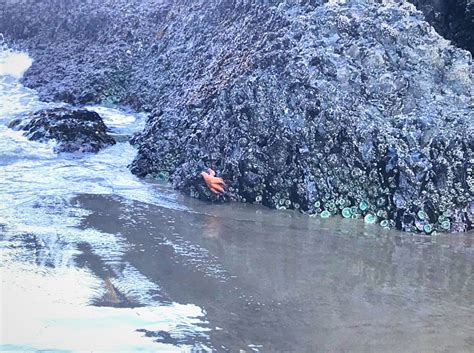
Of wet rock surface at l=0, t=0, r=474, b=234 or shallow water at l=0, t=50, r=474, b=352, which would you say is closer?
shallow water at l=0, t=50, r=474, b=352

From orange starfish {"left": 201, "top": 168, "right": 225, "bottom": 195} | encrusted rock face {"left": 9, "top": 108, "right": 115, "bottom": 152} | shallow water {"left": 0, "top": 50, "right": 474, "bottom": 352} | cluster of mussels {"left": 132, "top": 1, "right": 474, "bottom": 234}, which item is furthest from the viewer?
encrusted rock face {"left": 9, "top": 108, "right": 115, "bottom": 152}

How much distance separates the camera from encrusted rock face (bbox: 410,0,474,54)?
5512mm

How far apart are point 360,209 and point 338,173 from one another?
0.33 meters

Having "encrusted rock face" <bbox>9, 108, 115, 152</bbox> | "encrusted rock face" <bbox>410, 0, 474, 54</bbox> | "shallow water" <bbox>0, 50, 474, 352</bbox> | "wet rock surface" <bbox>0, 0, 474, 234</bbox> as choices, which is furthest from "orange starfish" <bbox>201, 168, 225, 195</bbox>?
"encrusted rock face" <bbox>410, 0, 474, 54</bbox>

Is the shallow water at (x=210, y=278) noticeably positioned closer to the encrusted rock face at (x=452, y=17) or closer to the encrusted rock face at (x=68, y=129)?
the encrusted rock face at (x=68, y=129)

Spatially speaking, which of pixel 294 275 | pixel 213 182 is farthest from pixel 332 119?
pixel 294 275

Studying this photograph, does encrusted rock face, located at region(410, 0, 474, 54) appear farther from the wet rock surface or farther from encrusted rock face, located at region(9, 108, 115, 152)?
encrusted rock face, located at region(9, 108, 115, 152)

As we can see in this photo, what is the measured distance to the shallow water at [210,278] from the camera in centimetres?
262

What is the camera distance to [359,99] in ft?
15.2

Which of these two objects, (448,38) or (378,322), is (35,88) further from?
(378,322)

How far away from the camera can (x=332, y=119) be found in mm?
4566

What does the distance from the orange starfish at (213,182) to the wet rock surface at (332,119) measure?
6 cm

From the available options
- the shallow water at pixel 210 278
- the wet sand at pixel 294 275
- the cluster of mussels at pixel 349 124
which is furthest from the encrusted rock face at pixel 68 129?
the wet sand at pixel 294 275

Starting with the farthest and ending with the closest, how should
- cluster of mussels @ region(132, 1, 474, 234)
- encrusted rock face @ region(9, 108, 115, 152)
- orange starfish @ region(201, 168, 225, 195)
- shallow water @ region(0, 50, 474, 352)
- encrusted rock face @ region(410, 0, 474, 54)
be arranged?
encrusted rock face @ region(9, 108, 115, 152), encrusted rock face @ region(410, 0, 474, 54), orange starfish @ region(201, 168, 225, 195), cluster of mussels @ region(132, 1, 474, 234), shallow water @ region(0, 50, 474, 352)
